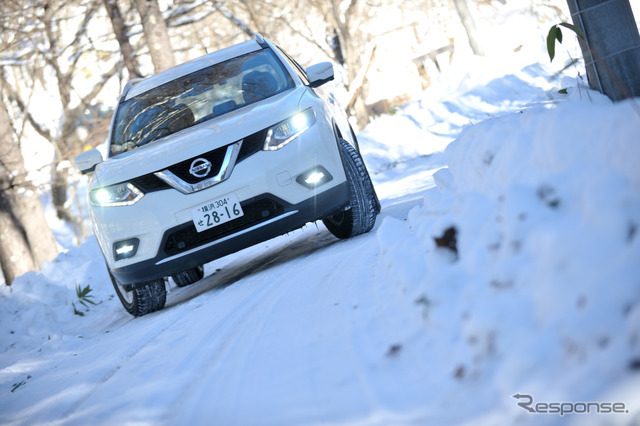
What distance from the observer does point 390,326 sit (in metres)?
2.88

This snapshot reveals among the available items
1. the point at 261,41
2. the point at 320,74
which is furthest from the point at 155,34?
the point at 320,74

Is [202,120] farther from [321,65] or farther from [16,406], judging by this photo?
[16,406]

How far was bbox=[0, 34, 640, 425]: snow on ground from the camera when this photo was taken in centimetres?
202

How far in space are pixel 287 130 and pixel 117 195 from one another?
1.26 metres

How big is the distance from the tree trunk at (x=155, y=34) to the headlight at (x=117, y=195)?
9018 mm

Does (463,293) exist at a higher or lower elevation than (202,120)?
lower

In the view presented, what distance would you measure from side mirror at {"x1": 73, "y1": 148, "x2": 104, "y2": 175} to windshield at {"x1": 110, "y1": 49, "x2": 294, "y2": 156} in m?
0.18

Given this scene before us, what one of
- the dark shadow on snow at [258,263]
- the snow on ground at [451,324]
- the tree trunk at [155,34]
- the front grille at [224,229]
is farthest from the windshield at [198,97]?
the tree trunk at [155,34]

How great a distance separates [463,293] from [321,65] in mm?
3736

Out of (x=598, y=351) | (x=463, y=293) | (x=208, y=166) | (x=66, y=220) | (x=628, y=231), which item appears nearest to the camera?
(x=598, y=351)

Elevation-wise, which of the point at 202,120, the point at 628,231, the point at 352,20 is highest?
the point at 352,20

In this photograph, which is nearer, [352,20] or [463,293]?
[463,293]

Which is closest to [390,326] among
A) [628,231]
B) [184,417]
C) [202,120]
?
[184,417]

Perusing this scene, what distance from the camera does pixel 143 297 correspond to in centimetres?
558
